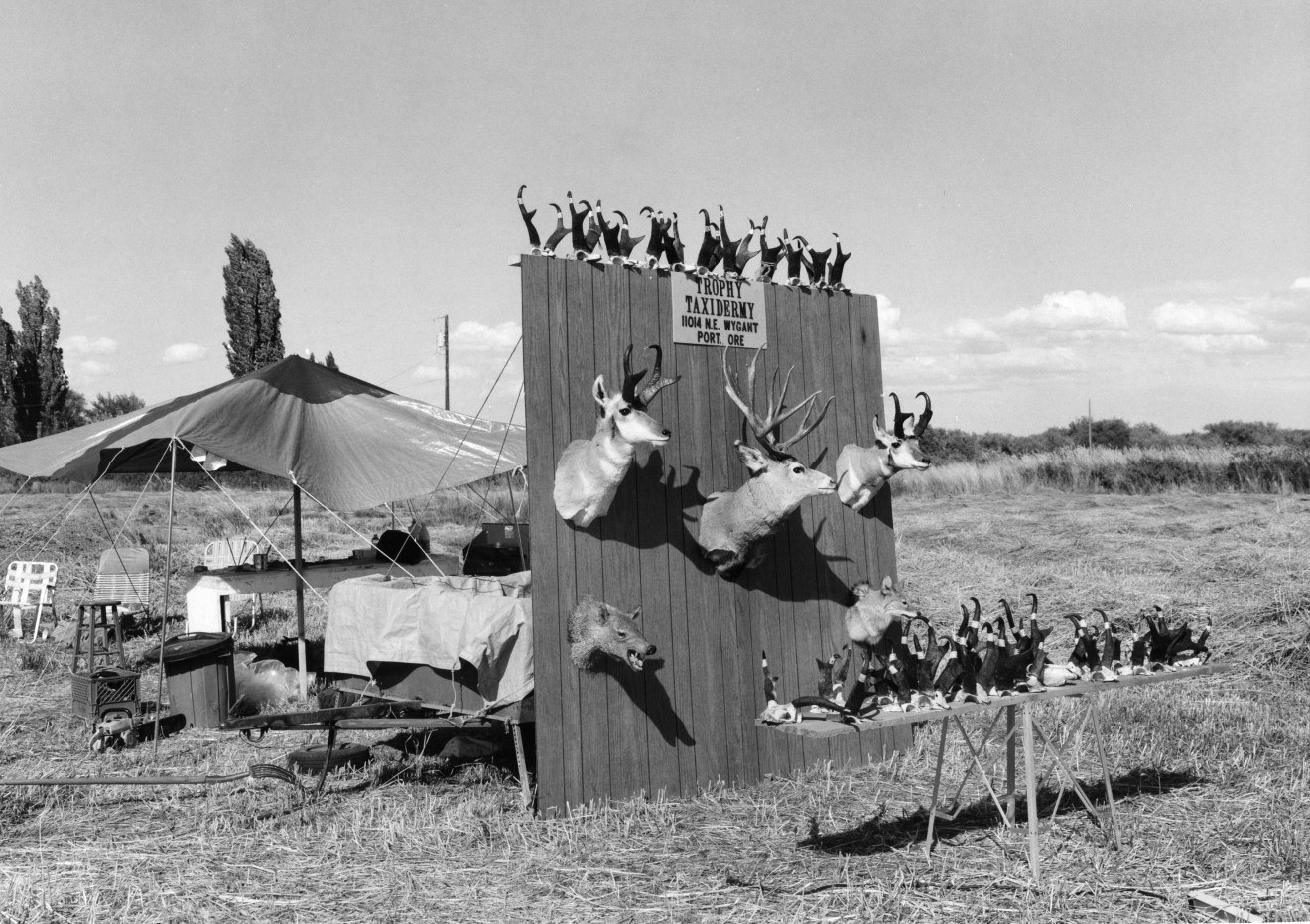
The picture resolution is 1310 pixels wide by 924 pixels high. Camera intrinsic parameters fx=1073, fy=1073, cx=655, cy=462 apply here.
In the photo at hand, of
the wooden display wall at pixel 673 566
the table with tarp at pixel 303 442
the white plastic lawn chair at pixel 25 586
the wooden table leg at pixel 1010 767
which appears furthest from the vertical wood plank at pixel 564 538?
the white plastic lawn chair at pixel 25 586

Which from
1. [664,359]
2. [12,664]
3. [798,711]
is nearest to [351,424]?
[12,664]

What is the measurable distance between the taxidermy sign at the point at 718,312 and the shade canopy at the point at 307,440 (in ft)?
10.5

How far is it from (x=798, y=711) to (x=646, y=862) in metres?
1.05

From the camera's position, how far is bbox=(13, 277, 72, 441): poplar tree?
116ft

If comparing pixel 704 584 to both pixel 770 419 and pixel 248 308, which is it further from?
pixel 248 308

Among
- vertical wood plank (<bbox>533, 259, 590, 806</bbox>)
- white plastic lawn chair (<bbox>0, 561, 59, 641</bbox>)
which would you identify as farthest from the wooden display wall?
white plastic lawn chair (<bbox>0, 561, 59, 641</bbox>)

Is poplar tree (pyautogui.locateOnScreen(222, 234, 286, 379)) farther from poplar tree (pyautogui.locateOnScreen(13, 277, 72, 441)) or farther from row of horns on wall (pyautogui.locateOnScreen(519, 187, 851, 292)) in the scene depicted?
row of horns on wall (pyautogui.locateOnScreen(519, 187, 851, 292))

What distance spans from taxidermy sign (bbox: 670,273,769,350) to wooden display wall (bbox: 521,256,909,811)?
7cm

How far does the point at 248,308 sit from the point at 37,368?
7362 millimetres

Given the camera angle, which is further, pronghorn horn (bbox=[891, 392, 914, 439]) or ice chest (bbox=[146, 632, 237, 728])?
ice chest (bbox=[146, 632, 237, 728])

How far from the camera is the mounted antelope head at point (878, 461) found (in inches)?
225

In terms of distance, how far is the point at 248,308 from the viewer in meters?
35.1

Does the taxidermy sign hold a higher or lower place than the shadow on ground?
higher

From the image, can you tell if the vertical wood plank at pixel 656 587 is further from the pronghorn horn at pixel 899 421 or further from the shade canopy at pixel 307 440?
the shade canopy at pixel 307 440
